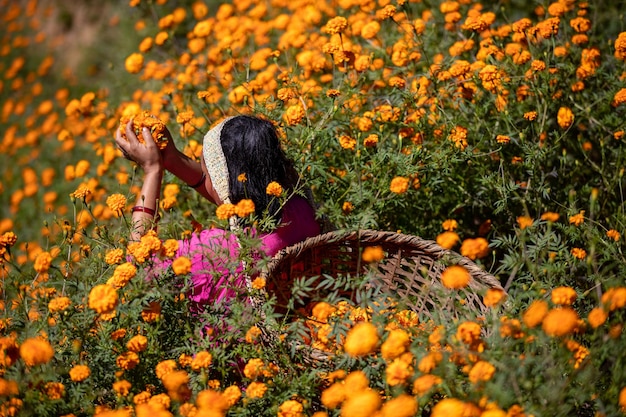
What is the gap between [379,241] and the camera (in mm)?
2371

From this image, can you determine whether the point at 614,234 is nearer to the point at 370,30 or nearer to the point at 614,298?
the point at 614,298

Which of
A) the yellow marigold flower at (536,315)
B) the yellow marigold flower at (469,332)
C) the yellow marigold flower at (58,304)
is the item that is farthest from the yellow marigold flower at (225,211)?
the yellow marigold flower at (536,315)

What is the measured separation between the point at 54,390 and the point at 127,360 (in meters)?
0.20

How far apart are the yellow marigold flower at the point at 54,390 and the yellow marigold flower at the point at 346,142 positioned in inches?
50.6

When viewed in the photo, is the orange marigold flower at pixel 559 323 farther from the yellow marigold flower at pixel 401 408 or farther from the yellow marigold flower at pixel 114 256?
the yellow marigold flower at pixel 114 256

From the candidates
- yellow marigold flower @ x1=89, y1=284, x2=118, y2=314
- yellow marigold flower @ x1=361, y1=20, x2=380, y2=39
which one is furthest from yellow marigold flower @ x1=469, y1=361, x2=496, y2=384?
yellow marigold flower @ x1=361, y1=20, x2=380, y2=39

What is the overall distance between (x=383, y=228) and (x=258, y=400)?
3.52 ft

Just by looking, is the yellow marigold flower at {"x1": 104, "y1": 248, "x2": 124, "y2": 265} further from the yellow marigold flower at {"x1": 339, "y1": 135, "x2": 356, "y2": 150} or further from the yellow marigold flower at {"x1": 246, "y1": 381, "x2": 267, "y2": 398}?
the yellow marigold flower at {"x1": 339, "y1": 135, "x2": 356, "y2": 150}

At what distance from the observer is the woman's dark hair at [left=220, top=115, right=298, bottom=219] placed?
2.27 m

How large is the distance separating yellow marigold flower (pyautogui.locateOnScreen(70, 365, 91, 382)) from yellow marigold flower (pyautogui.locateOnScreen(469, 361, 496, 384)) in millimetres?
Result: 1019

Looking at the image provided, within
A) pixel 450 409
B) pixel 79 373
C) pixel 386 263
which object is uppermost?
pixel 79 373

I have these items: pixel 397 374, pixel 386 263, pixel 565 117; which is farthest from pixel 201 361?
pixel 565 117

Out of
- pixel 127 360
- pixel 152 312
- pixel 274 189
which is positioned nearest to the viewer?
pixel 127 360

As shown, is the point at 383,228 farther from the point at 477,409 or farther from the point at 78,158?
the point at 78,158
